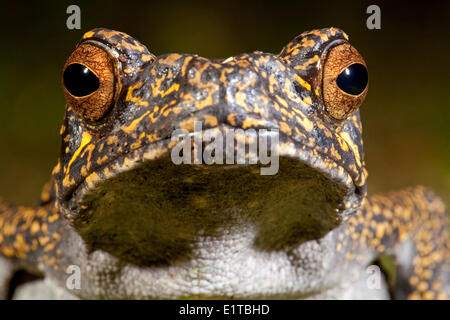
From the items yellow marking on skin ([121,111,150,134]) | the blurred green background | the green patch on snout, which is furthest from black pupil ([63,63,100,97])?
the blurred green background

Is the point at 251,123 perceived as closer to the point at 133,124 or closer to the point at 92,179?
the point at 133,124

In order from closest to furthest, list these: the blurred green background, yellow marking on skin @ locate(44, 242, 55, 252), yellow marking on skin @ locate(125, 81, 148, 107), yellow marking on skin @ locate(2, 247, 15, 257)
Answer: yellow marking on skin @ locate(125, 81, 148, 107), yellow marking on skin @ locate(44, 242, 55, 252), yellow marking on skin @ locate(2, 247, 15, 257), the blurred green background

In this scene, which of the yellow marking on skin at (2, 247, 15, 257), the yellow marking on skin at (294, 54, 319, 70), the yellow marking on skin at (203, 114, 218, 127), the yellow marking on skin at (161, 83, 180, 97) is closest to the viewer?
the yellow marking on skin at (203, 114, 218, 127)

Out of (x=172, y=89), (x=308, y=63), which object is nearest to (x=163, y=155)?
(x=172, y=89)

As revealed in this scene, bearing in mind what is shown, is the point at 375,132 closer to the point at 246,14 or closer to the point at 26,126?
the point at 246,14

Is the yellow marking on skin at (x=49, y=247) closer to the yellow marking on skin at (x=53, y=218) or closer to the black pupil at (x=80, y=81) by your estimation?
the yellow marking on skin at (x=53, y=218)

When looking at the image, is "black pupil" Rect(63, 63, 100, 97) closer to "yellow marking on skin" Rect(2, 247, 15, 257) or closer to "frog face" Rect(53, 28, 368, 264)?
"frog face" Rect(53, 28, 368, 264)
